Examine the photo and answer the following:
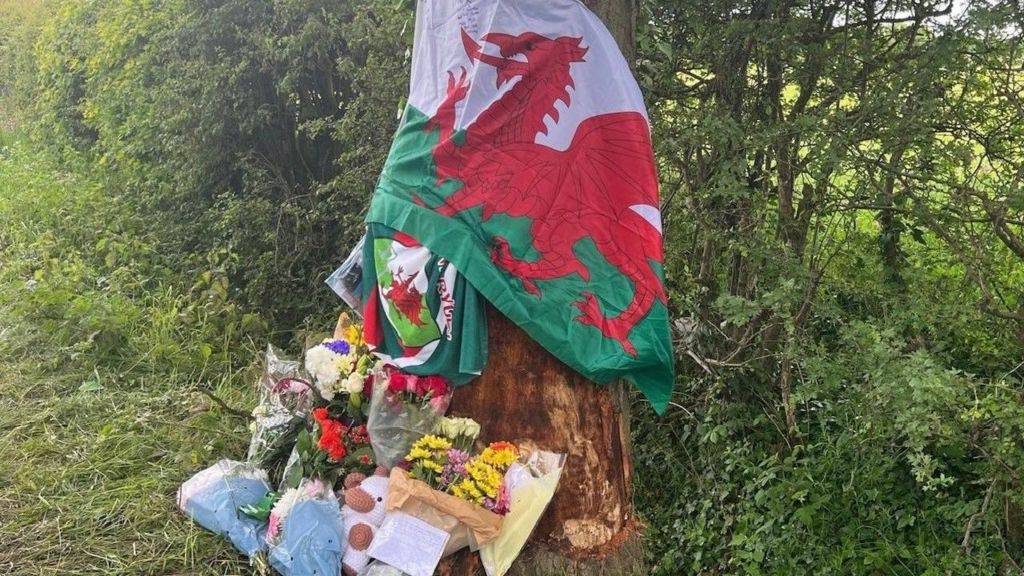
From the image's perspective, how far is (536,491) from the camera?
2.53 meters

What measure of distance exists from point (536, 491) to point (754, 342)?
137cm

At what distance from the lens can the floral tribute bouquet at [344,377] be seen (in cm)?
298

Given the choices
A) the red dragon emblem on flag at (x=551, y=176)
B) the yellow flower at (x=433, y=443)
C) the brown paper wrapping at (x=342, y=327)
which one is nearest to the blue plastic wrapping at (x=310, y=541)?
the yellow flower at (x=433, y=443)

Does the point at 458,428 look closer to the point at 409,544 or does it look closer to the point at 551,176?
the point at 409,544

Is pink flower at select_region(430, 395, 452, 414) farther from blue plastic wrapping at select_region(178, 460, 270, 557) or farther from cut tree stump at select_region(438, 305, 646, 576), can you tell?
blue plastic wrapping at select_region(178, 460, 270, 557)

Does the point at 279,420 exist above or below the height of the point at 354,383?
below

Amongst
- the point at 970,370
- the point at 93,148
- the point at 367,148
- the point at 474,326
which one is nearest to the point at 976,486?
the point at 970,370

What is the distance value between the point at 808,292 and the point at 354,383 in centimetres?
172

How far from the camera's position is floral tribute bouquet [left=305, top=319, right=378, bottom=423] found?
2.98 meters

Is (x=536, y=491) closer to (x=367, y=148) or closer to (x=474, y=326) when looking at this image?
(x=474, y=326)

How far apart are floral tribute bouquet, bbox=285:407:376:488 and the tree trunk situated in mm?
512

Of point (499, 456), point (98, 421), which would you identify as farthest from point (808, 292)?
point (98, 421)

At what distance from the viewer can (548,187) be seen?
8.57ft

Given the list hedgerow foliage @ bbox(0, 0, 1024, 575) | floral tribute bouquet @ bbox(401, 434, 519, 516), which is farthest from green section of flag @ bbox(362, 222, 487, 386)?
hedgerow foliage @ bbox(0, 0, 1024, 575)
